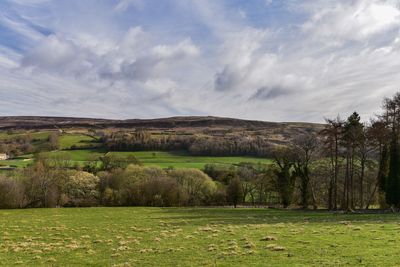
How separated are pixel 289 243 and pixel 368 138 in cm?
3954

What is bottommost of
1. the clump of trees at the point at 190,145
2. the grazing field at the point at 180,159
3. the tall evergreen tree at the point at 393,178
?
the tall evergreen tree at the point at 393,178

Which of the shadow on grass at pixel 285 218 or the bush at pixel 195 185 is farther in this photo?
the bush at pixel 195 185

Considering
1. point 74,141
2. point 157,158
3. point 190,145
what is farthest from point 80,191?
point 74,141

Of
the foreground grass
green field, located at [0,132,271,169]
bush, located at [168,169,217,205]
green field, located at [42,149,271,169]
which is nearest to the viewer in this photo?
the foreground grass

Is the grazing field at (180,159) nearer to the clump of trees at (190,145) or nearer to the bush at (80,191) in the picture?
the clump of trees at (190,145)

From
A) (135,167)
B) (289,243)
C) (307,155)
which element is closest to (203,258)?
(289,243)

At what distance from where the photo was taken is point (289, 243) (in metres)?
21.2

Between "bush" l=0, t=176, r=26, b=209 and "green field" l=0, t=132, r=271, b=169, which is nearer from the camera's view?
"bush" l=0, t=176, r=26, b=209

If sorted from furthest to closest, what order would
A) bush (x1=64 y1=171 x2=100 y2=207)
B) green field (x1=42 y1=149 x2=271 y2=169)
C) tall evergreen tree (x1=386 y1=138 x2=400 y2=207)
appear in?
1. green field (x1=42 y1=149 x2=271 y2=169)
2. bush (x1=64 y1=171 x2=100 y2=207)
3. tall evergreen tree (x1=386 y1=138 x2=400 y2=207)

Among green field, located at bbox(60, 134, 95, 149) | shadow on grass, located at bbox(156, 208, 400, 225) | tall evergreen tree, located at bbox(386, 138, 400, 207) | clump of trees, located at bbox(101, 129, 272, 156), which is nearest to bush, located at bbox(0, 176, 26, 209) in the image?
shadow on grass, located at bbox(156, 208, 400, 225)

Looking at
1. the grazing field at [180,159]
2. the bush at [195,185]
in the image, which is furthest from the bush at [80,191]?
the grazing field at [180,159]

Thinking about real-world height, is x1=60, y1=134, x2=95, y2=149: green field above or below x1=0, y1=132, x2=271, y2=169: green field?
above

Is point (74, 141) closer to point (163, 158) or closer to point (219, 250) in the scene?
point (163, 158)

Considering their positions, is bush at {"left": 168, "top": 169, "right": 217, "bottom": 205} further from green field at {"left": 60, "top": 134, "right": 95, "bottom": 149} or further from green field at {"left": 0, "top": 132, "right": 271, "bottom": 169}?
green field at {"left": 60, "top": 134, "right": 95, "bottom": 149}
